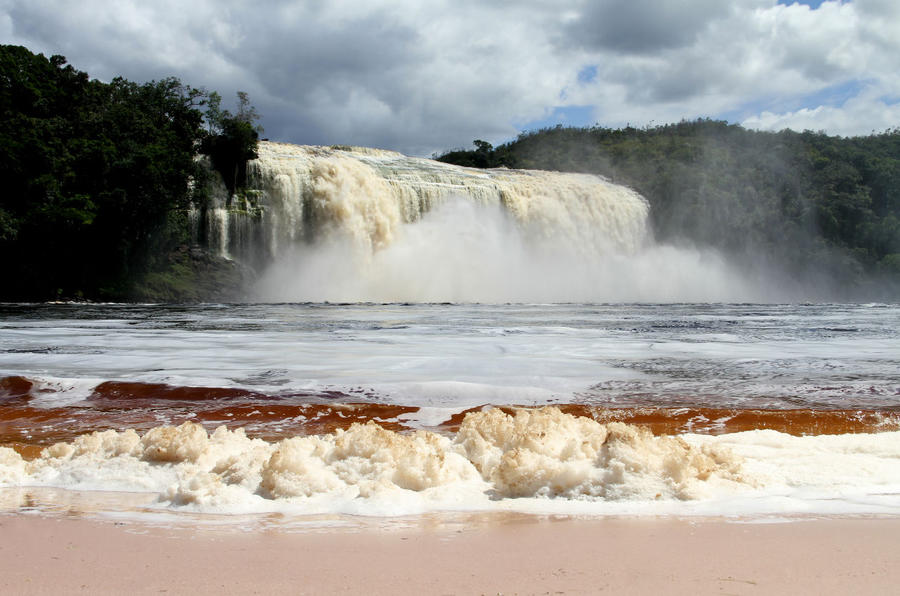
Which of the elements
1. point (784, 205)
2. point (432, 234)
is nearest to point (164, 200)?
point (432, 234)

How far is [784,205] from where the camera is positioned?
4853 centimetres

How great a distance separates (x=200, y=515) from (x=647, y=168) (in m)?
49.7

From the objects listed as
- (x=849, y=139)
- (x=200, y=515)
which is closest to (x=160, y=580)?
(x=200, y=515)

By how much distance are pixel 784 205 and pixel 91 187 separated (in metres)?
43.9

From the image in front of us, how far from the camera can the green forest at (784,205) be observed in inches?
1761

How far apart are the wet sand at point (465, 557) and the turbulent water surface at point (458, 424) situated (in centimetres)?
27

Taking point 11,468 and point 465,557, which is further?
point 11,468

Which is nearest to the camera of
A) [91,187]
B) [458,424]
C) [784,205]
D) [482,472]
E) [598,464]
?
[598,464]

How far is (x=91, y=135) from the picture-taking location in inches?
1081

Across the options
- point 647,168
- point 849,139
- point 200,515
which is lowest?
point 200,515

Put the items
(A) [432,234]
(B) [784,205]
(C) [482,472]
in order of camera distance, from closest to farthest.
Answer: (C) [482,472] → (A) [432,234] → (B) [784,205]

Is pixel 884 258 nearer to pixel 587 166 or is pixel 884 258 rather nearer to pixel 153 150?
pixel 587 166

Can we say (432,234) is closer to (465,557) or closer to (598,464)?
(598,464)

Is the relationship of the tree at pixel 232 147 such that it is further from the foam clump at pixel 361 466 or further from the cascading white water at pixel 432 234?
the foam clump at pixel 361 466
